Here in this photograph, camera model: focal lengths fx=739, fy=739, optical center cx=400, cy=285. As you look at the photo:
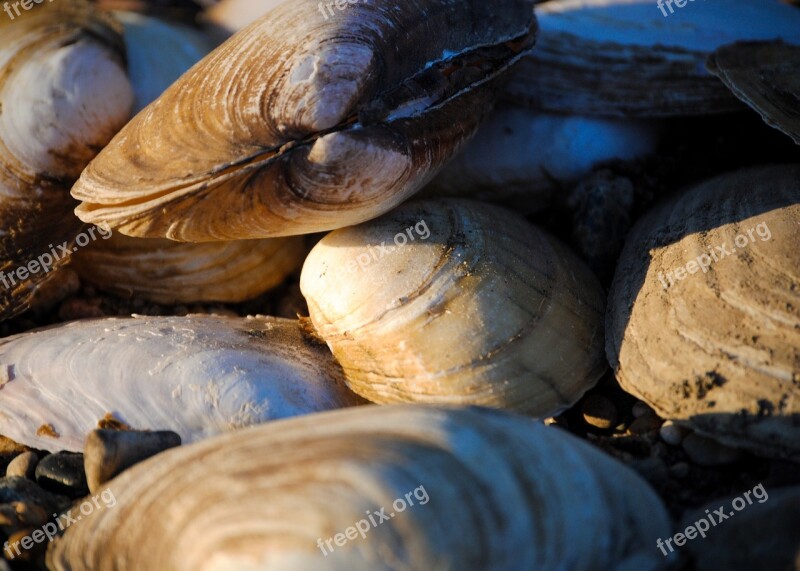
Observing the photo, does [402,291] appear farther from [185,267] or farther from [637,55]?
[637,55]

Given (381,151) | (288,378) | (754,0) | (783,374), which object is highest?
(381,151)

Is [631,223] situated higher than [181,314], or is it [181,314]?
[181,314]

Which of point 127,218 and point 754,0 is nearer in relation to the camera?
point 127,218

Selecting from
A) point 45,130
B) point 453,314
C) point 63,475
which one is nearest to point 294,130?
point 453,314

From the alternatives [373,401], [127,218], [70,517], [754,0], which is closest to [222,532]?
[70,517]

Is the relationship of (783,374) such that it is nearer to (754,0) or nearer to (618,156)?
(618,156)

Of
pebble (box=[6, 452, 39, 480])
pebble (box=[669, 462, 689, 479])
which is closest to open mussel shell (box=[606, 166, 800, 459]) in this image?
pebble (box=[669, 462, 689, 479])

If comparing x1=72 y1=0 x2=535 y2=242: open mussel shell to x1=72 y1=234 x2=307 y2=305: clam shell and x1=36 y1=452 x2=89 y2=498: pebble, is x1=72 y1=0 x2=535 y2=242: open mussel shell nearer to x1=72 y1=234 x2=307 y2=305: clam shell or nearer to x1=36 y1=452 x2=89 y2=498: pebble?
x1=72 y1=234 x2=307 y2=305: clam shell
